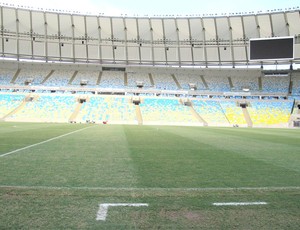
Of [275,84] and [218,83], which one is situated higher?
[218,83]

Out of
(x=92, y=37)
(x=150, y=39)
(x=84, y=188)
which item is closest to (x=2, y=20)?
(x=92, y=37)

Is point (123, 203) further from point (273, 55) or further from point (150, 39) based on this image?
point (150, 39)

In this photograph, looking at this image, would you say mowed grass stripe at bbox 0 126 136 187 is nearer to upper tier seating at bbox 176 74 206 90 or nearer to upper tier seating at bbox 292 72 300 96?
upper tier seating at bbox 176 74 206 90

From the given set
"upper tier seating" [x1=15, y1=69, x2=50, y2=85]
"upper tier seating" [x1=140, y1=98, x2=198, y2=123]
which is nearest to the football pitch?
"upper tier seating" [x1=140, y1=98, x2=198, y2=123]

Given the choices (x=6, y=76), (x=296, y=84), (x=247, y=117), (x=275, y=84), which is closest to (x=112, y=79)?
(x=6, y=76)

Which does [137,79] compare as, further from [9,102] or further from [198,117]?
[9,102]

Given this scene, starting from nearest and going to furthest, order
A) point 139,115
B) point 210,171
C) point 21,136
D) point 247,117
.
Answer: point 210,171 → point 21,136 → point 139,115 → point 247,117

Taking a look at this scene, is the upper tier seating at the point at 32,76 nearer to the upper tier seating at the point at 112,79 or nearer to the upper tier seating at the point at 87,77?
the upper tier seating at the point at 87,77

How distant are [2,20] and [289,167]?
49.1 m

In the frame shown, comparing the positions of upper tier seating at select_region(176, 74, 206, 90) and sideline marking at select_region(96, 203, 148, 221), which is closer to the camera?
sideline marking at select_region(96, 203, 148, 221)

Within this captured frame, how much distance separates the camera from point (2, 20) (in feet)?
152

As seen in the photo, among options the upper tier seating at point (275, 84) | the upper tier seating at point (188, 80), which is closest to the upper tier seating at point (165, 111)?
the upper tier seating at point (188, 80)

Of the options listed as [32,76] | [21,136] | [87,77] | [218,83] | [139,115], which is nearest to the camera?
[21,136]

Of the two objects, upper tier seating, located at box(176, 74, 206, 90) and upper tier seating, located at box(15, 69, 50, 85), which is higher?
upper tier seating, located at box(15, 69, 50, 85)
